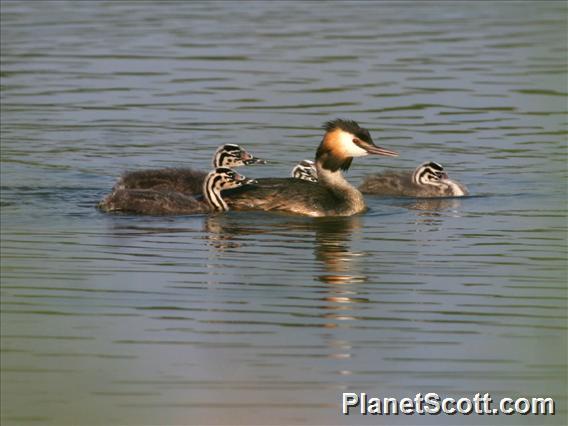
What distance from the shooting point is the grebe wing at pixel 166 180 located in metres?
14.2

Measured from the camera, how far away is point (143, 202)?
13.3 m

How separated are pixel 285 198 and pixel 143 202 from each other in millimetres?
1228

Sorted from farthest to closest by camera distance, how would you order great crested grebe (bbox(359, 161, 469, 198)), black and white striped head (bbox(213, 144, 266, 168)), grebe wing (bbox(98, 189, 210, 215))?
black and white striped head (bbox(213, 144, 266, 168)), great crested grebe (bbox(359, 161, 469, 198)), grebe wing (bbox(98, 189, 210, 215))

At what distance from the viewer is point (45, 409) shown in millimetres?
7309

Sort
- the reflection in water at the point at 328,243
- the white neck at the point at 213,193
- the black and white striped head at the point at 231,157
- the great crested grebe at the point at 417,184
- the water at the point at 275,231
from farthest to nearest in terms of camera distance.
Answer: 1. the black and white striped head at the point at 231,157
2. the great crested grebe at the point at 417,184
3. the white neck at the point at 213,193
4. the reflection in water at the point at 328,243
5. the water at the point at 275,231

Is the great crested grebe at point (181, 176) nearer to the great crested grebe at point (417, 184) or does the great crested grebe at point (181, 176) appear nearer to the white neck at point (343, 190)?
the white neck at point (343, 190)

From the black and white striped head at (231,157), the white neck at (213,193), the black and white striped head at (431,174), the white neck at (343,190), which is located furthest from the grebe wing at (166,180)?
the black and white striped head at (431,174)

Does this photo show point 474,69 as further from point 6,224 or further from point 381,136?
point 6,224

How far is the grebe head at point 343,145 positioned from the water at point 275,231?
516 mm

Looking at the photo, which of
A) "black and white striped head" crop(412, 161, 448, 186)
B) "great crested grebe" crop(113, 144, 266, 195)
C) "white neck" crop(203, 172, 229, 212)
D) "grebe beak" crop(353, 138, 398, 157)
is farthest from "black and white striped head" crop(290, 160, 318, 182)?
"white neck" crop(203, 172, 229, 212)

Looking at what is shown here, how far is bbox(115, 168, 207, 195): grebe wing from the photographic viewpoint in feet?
46.6

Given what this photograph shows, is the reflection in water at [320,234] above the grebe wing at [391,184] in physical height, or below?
below

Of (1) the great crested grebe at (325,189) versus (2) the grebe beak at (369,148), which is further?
(2) the grebe beak at (369,148)

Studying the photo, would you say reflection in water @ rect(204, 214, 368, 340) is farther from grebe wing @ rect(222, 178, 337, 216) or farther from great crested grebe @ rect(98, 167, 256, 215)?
great crested grebe @ rect(98, 167, 256, 215)
